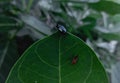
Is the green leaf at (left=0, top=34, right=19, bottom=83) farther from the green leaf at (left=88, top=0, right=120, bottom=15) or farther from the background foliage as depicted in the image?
the green leaf at (left=88, top=0, right=120, bottom=15)

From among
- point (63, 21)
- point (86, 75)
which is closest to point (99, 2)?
point (63, 21)

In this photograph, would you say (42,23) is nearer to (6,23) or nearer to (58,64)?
(6,23)

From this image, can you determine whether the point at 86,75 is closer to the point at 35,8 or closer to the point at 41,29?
the point at 41,29

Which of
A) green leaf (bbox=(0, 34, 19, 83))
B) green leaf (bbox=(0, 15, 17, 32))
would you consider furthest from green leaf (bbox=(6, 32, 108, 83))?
green leaf (bbox=(0, 15, 17, 32))

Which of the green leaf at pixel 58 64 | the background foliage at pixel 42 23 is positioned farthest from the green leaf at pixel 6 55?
the green leaf at pixel 58 64

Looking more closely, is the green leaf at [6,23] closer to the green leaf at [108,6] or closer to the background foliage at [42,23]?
the background foliage at [42,23]
